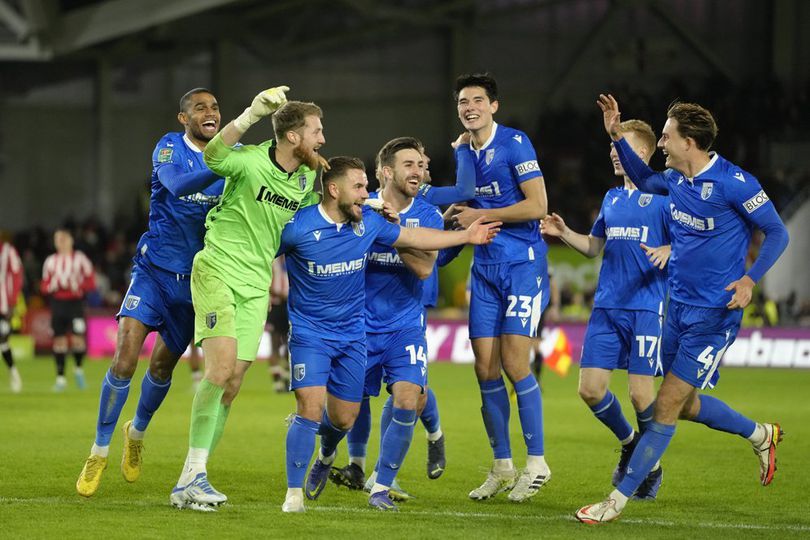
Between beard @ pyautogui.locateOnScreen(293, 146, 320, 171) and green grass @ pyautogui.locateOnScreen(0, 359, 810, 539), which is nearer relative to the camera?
green grass @ pyautogui.locateOnScreen(0, 359, 810, 539)

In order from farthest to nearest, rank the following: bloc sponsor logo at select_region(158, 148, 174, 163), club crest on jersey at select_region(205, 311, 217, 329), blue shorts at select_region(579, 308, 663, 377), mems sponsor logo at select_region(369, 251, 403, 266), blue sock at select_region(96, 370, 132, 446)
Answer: blue shorts at select_region(579, 308, 663, 377) → blue sock at select_region(96, 370, 132, 446) → mems sponsor logo at select_region(369, 251, 403, 266) → bloc sponsor logo at select_region(158, 148, 174, 163) → club crest on jersey at select_region(205, 311, 217, 329)

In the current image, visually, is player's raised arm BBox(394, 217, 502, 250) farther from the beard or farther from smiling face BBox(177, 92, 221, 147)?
smiling face BBox(177, 92, 221, 147)

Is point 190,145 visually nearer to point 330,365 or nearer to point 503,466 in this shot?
point 330,365

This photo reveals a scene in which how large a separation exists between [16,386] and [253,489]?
9.39m

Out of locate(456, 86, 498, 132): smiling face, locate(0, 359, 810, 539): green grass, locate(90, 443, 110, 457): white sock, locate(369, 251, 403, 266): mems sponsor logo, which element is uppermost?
locate(456, 86, 498, 132): smiling face

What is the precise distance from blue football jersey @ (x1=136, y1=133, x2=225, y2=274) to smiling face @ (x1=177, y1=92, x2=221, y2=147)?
9cm

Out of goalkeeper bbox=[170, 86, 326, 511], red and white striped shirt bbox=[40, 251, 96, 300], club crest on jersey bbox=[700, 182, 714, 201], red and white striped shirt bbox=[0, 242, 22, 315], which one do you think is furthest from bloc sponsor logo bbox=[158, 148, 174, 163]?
red and white striped shirt bbox=[40, 251, 96, 300]

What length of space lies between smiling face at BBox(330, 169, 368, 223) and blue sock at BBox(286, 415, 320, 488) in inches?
50.7

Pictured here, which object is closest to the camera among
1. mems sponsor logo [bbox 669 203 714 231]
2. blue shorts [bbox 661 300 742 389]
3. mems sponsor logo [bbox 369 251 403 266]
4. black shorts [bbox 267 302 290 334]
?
blue shorts [bbox 661 300 742 389]

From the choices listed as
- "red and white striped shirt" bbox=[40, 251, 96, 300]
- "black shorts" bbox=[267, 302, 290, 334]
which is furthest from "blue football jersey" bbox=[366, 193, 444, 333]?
"red and white striped shirt" bbox=[40, 251, 96, 300]

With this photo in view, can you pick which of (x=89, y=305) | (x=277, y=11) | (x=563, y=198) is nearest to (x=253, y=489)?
(x=89, y=305)

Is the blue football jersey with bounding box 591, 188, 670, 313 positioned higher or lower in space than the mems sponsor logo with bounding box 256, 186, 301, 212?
lower

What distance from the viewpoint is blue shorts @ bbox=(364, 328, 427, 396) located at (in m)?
7.86

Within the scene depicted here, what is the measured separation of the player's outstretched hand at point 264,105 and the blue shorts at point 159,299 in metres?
1.53
